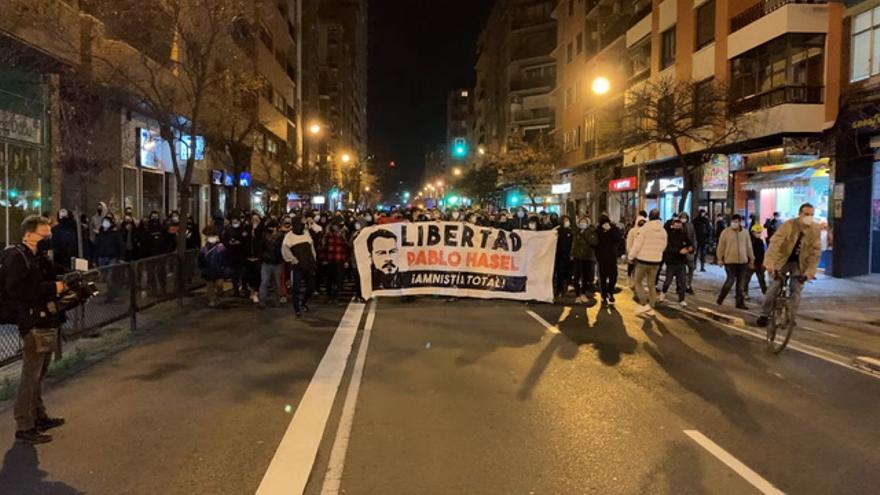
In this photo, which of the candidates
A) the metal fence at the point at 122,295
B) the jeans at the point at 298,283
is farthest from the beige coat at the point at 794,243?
the metal fence at the point at 122,295

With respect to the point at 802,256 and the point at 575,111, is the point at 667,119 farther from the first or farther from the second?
the point at 575,111

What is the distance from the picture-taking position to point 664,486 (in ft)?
16.4

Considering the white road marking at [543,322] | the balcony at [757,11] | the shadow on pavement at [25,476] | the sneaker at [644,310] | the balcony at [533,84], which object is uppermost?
the balcony at [533,84]

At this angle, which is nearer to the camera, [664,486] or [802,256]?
[664,486]

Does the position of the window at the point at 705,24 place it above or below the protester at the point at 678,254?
above

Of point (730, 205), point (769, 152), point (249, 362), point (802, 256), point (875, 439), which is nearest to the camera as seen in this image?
point (875, 439)

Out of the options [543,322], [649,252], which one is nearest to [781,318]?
[649,252]

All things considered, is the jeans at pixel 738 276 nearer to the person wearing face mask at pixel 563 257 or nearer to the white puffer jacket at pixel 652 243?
the white puffer jacket at pixel 652 243

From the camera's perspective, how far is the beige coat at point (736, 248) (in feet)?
47.3

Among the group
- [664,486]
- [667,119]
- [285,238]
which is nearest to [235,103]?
[285,238]

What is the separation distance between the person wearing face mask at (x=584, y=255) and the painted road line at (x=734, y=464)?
9.19 metres

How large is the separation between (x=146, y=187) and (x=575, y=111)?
94.6 ft

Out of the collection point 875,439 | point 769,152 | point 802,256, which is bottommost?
point 875,439

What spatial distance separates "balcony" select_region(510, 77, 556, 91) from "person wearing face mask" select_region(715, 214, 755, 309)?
64603 millimetres
